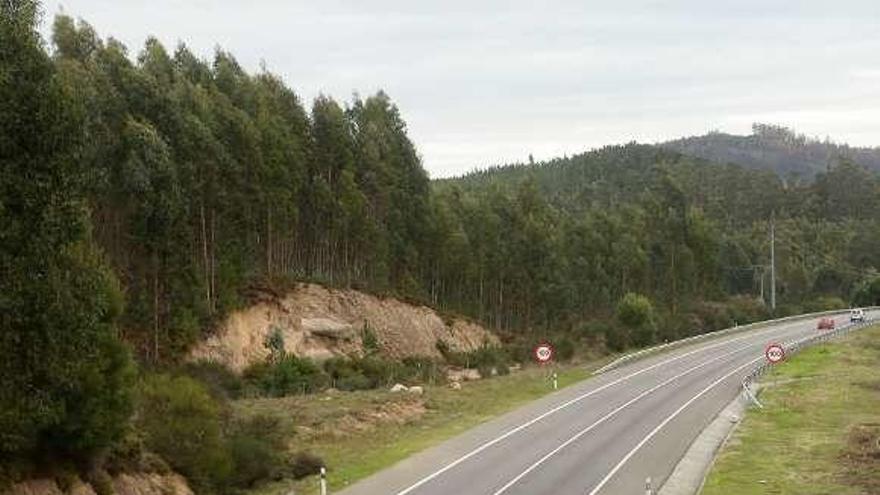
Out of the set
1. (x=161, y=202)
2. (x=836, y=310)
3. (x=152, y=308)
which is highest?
(x=161, y=202)

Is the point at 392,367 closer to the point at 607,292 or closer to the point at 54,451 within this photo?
the point at 54,451

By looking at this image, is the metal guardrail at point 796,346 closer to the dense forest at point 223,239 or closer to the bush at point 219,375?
the dense forest at point 223,239

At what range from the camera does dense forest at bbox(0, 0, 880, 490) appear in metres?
20.0

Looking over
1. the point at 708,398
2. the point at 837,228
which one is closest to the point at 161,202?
the point at 708,398

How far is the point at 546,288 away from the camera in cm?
10044

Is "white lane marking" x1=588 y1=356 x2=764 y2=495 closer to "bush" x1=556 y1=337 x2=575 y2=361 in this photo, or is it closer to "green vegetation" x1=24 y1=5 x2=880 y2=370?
"bush" x1=556 y1=337 x2=575 y2=361

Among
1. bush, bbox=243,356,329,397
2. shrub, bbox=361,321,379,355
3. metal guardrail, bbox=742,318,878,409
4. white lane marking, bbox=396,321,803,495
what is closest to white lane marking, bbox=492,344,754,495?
white lane marking, bbox=396,321,803,495

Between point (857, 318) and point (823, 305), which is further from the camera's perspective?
point (823, 305)

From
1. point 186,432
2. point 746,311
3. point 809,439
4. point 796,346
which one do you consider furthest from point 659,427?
point 746,311

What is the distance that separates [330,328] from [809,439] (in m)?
36.6

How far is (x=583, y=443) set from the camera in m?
37.8

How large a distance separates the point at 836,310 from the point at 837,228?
7224 centimetres

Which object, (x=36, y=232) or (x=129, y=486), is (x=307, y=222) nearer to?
(x=129, y=486)

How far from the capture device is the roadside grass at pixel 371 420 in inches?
1357
